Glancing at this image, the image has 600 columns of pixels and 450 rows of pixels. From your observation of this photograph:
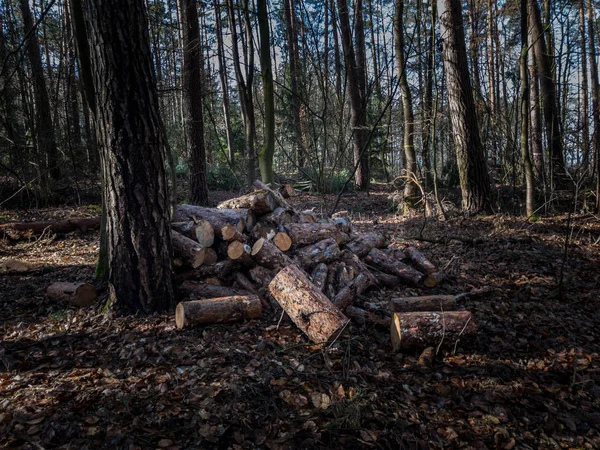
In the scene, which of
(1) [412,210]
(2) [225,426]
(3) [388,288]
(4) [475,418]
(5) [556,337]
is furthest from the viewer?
(1) [412,210]

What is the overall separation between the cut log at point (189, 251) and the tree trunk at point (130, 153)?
35 centimetres

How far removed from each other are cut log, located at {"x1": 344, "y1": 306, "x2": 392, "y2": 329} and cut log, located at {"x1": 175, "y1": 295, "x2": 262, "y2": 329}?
0.94 m

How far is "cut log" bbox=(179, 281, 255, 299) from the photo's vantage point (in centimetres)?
375

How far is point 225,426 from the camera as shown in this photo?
84.9 inches

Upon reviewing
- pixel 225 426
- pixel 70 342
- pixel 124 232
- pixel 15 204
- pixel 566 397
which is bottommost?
pixel 566 397

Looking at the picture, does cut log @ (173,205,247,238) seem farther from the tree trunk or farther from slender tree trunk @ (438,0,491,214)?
slender tree trunk @ (438,0,491,214)

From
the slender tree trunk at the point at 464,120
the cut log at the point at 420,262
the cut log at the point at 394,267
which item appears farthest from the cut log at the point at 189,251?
the slender tree trunk at the point at 464,120

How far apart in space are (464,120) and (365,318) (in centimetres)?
552

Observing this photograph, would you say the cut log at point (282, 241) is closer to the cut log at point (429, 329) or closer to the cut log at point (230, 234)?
the cut log at point (230, 234)

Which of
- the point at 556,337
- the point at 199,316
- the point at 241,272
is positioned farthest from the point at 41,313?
the point at 556,337

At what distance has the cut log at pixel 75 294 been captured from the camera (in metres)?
3.65

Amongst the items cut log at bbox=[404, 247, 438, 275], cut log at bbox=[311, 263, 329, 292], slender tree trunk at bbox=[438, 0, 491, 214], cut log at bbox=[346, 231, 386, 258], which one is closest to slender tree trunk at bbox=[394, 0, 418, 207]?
slender tree trunk at bbox=[438, 0, 491, 214]

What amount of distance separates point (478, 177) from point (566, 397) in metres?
5.41

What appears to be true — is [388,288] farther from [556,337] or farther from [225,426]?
[225,426]
